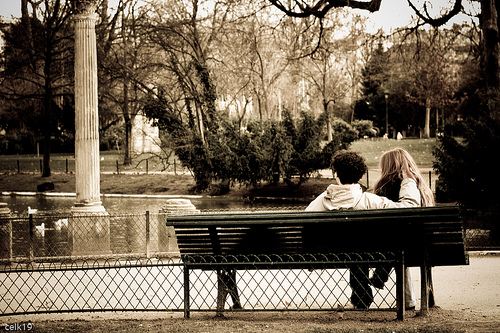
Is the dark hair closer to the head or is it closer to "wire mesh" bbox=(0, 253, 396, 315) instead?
the head

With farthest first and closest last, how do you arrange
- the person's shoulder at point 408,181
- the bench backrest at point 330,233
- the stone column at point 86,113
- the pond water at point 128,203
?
the pond water at point 128,203
the stone column at point 86,113
the person's shoulder at point 408,181
the bench backrest at point 330,233

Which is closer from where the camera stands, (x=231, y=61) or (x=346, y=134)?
(x=346, y=134)

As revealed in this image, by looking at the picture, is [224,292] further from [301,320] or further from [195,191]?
[195,191]

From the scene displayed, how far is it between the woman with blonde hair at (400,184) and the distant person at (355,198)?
3cm

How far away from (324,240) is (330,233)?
0.10 m

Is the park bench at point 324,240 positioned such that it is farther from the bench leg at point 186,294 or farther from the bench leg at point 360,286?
the bench leg at point 360,286

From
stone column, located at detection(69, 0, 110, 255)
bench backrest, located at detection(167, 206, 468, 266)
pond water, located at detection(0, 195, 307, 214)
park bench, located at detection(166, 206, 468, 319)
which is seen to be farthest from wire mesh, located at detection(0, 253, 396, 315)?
pond water, located at detection(0, 195, 307, 214)

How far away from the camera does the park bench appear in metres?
5.47

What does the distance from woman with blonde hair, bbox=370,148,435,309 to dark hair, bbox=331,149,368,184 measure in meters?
0.38

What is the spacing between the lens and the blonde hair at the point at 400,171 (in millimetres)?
5957

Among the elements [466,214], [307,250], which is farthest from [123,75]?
[307,250]

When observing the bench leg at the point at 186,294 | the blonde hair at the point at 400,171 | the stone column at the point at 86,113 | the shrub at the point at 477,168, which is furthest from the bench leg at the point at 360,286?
the shrub at the point at 477,168

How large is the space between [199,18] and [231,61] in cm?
773

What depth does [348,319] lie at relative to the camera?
5.60 metres
